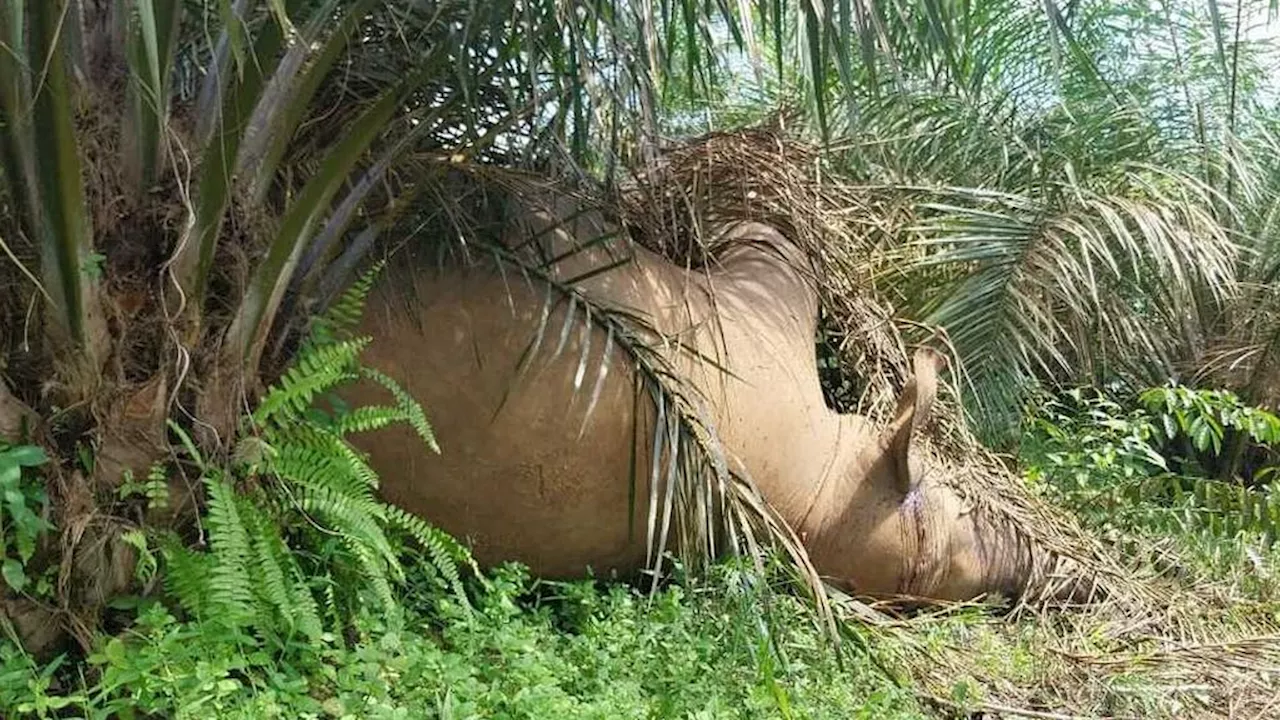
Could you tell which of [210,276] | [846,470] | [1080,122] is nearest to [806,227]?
[846,470]

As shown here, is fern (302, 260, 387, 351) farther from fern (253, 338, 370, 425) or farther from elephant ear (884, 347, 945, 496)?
elephant ear (884, 347, 945, 496)

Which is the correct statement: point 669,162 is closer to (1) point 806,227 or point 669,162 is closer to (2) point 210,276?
(1) point 806,227

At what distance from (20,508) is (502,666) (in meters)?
1.09

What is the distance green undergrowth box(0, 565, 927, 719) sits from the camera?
6.82ft

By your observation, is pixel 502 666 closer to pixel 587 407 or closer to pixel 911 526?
pixel 587 407

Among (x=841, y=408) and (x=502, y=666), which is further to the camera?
(x=841, y=408)

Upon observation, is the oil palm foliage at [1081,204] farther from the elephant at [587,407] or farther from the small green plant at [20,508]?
the small green plant at [20,508]

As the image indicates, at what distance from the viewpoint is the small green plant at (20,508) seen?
203 cm

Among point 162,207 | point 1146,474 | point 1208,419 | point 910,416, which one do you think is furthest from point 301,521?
point 1146,474

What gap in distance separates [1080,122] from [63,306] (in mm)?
4826

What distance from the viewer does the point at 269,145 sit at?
2402 mm

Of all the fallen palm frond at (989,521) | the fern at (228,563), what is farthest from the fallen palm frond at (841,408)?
the fern at (228,563)

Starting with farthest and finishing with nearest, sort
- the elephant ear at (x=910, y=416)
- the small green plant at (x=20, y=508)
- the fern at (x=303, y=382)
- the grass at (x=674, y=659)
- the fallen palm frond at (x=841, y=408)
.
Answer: the elephant ear at (x=910, y=416) → the fallen palm frond at (x=841, y=408) → the fern at (x=303, y=382) → the grass at (x=674, y=659) → the small green plant at (x=20, y=508)

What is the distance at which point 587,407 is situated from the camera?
3.12 meters
